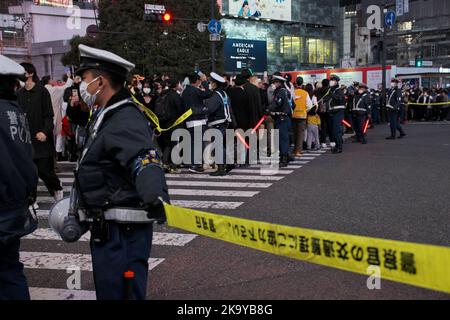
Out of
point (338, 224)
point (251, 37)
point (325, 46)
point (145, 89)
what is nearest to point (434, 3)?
point (325, 46)

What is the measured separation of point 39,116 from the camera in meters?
7.46

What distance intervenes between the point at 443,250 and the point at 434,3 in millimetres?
86939

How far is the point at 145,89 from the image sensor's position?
1286 cm

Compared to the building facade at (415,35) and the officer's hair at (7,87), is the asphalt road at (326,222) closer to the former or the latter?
the officer's hair at (7,87)

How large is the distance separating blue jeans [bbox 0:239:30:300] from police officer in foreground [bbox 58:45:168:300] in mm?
603

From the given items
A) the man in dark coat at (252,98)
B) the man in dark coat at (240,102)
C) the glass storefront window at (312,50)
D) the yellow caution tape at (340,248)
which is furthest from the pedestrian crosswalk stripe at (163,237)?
the glass storefront window at (312,50)

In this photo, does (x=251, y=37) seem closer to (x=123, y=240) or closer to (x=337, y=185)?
(x=337, y=185)

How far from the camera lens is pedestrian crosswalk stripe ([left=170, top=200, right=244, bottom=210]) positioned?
7781 millimetres

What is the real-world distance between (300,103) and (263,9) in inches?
1967

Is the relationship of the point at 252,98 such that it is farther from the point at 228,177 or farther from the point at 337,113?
the point at 337,113

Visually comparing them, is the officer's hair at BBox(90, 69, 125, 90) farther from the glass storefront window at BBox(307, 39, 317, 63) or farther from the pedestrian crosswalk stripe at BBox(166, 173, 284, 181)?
the glass storefront window at BBox(307, 39, 317, 63)

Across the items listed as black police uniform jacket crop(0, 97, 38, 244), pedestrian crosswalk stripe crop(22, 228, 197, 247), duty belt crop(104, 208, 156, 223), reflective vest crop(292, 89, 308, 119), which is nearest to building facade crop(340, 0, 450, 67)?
reflective vest crop(292, 89, 308, 119)

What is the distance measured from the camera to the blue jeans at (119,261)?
271cm

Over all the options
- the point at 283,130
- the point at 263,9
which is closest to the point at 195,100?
the point at 283,130
